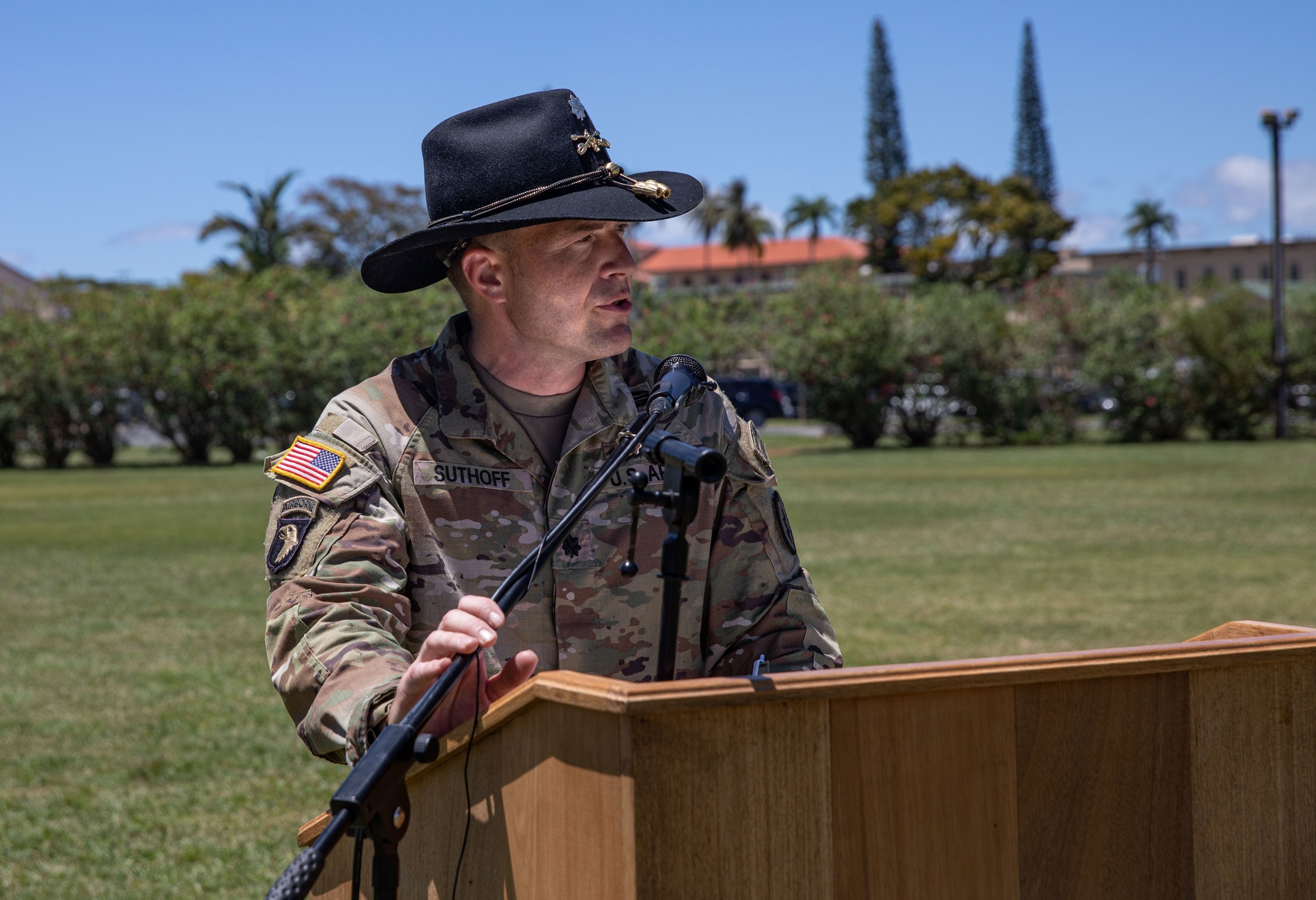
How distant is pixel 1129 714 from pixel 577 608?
4.11 feet

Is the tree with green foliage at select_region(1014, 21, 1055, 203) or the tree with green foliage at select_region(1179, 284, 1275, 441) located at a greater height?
the tree with green foliage at select_region(1014, 21, 1055, 203)

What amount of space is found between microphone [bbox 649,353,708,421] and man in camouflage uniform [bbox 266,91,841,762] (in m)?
0.44

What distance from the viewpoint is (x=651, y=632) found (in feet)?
9.05

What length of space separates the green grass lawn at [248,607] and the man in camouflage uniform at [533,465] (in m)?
2.81

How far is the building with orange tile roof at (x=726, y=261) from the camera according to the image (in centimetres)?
12288

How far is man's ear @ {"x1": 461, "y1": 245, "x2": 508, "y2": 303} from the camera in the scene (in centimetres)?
274

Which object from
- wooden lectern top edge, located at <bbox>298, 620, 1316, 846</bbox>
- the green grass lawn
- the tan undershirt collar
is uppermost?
the tan undershirt collar

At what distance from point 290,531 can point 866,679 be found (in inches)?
48.6

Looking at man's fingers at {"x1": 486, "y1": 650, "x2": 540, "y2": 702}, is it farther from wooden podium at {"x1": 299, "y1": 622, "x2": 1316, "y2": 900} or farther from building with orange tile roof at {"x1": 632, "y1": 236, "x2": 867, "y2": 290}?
building with orange tile roof at {"x1": 632, "y1": 236, "x2": 867, "y2": 290}

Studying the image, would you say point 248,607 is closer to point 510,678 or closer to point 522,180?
point 522,180

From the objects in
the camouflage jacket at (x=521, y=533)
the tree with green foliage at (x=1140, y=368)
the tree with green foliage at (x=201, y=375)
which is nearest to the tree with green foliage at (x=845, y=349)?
the tree with green foliage at (x=1140, y=368)

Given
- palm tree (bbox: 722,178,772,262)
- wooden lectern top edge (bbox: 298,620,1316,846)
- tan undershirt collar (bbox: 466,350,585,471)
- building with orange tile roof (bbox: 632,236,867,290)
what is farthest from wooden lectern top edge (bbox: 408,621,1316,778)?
building with orange tile roof (bbox: 632,236,867,290)

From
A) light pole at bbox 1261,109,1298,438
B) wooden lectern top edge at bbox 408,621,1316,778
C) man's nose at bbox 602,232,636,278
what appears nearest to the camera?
wooden lectern top edge at bbox 408,621,1316,778

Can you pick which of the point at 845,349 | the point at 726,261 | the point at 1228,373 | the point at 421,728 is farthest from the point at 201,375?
the point at 726,261
